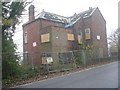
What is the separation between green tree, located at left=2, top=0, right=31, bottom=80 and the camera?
63.6 ft

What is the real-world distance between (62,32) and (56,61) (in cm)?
1095

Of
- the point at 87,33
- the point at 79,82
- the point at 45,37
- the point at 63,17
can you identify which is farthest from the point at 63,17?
the point at 79,82

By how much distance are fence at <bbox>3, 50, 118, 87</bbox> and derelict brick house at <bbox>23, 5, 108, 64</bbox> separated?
548 cm

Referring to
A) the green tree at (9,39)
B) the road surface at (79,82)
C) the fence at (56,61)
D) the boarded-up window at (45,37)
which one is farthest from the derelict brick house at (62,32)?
the road surface at (79,82)

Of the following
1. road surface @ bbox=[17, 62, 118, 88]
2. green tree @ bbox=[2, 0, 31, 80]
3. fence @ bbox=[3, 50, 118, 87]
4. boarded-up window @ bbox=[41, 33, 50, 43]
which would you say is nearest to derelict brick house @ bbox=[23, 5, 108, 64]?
boarded-up window @ bbox=[41, 33, 50, 43]

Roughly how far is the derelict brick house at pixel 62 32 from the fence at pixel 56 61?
18.0ft

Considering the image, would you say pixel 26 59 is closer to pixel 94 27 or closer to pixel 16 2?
pixel 16 2

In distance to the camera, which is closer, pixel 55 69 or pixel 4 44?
pixel 4 44

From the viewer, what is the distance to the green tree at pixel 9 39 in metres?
19.4

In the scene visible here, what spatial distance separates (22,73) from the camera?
67.9 feet

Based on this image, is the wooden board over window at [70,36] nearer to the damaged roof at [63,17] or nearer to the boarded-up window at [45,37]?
the damaged roof at [63,17]

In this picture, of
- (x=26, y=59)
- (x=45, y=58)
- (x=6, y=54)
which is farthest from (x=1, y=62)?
(x=45, y=58)

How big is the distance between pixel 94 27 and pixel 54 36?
9.45 metres

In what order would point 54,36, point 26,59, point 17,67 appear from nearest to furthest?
point 17,67 < point 26,59 < point 54,36
